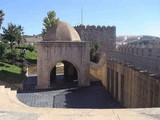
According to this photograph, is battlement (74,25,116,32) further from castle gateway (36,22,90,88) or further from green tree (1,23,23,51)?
castle gateway (36,22,90,88)

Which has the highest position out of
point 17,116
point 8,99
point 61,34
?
point 61,34

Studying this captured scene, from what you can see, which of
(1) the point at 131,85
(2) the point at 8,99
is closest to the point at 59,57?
(1) the point at 131,85

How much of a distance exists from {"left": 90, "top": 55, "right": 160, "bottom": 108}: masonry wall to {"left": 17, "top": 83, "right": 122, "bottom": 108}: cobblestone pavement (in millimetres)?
798

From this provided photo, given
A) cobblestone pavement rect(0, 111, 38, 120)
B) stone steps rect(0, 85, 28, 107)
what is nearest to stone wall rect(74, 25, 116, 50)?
stone steps rect(0, 85, 28, 107)

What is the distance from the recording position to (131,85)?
54.7 ft

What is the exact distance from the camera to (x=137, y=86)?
598 inches

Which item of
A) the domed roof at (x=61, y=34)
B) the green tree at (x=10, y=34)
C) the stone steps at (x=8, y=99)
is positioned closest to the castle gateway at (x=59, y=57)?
the domed roof at (x=61, y=34)

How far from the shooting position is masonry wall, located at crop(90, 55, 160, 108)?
12.5 m

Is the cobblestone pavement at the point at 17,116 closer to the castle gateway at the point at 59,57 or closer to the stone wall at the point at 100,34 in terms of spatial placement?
the castle gateway at the point at 59,57

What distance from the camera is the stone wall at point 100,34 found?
151 ft

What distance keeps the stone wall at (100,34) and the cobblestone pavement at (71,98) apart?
2075 cm

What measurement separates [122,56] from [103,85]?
22.1 feet

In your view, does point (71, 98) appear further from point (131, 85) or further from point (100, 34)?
point (100, 34)

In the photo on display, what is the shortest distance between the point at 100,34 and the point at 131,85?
30.5 m
